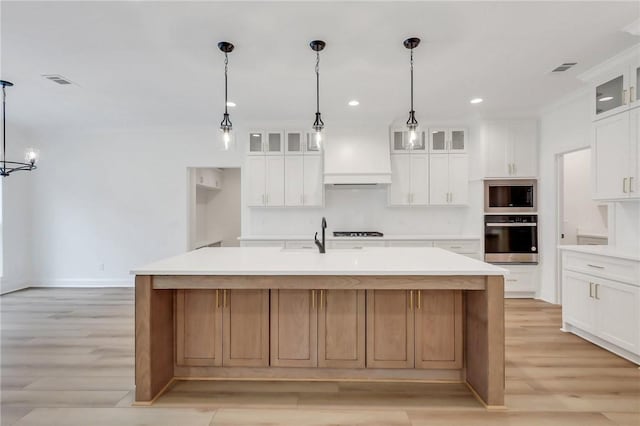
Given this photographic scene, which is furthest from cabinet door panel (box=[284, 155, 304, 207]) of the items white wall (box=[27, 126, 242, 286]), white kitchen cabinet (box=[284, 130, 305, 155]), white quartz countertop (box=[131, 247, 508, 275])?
white quartz countertop (box=[131, 247, 508, 275])

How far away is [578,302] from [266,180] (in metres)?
4.09

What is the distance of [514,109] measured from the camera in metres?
4.76

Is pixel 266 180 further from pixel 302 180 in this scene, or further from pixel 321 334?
pixel 321 334

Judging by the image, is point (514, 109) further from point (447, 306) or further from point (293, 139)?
point (447, 306)

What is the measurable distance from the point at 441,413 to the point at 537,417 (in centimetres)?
56

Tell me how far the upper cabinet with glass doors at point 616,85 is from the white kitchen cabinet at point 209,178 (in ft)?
18.5

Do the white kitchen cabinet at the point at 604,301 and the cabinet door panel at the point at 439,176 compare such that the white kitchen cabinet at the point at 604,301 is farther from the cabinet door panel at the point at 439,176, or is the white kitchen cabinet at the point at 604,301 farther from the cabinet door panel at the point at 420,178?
the cabinet door panel at the point at 420,178

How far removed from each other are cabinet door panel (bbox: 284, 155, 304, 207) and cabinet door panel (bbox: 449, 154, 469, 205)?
227 centimetres

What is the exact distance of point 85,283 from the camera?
5.70 m

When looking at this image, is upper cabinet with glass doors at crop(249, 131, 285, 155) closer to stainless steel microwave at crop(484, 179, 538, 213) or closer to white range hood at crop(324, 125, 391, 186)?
white range hood at crop(324, 125, 391, 186)

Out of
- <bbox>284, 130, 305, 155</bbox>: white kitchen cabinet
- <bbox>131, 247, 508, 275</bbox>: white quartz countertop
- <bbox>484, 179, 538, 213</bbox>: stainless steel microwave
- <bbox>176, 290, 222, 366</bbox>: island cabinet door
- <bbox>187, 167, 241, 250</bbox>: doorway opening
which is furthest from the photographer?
<bbox>187, 167, 241, 250</bbox>: doorway opening

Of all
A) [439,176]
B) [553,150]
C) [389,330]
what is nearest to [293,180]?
[439,176]

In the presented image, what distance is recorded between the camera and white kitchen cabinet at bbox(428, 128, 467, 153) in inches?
208

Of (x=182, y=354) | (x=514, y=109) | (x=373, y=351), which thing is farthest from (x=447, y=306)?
(x=514, y=109)
